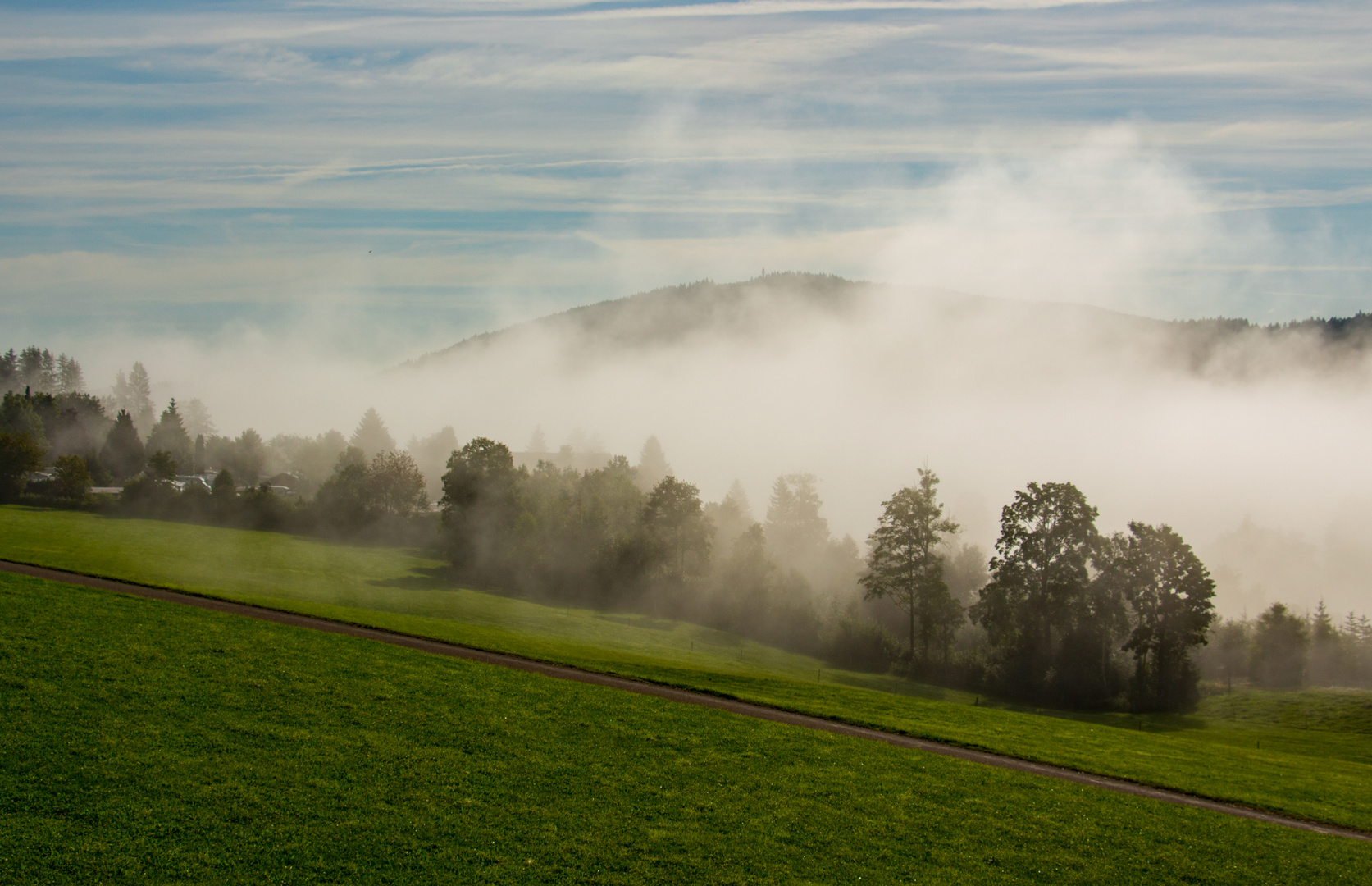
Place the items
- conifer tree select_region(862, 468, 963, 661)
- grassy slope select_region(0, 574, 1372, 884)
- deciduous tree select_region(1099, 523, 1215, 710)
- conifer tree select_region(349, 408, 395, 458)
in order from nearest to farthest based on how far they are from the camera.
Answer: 1. grassy slope select_region(0, 574, 1372, 884)
2. deciduous tree select_region(1099, 523, 1215, 710)
3. conifer tree select_region(862, 468, 963, 661)
4. conifer tree select_region(349, 408, 395, 458)

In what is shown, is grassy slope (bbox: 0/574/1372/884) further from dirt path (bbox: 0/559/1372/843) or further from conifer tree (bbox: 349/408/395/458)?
conifer tree (bbox: 349/408/395/458)

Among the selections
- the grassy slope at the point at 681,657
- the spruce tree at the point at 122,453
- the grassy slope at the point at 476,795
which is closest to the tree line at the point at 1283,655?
the grassy slope at the point at 681,657

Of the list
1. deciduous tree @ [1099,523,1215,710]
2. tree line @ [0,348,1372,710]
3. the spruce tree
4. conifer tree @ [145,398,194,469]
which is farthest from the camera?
conifer tree @ [145,398,194,469]

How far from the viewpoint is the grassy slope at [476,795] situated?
1638cm

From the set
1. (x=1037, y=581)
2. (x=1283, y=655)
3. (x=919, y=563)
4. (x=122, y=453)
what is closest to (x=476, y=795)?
(x=919, y=563)

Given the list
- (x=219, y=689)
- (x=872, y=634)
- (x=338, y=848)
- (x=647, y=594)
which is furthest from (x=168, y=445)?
(x=338, y=848)

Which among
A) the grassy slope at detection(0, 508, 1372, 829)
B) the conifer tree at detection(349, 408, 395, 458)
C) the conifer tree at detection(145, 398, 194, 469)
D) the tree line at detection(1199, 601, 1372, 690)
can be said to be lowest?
the grassy slope at detection(0, 508, 1372, 829)

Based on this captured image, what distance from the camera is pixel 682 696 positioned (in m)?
31.1

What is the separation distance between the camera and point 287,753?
66.9 feet

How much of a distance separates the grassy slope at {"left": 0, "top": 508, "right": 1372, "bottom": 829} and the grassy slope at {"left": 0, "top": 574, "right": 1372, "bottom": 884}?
5306 mm

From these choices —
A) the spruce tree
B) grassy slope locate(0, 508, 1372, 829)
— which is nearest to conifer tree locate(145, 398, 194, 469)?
the spruce tree

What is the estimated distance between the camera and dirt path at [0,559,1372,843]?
2450 cm

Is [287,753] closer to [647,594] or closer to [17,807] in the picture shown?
[17,807]

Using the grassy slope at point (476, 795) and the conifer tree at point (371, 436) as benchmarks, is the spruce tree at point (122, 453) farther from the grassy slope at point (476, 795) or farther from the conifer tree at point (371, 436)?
the grassy slope at point (476, 795)
